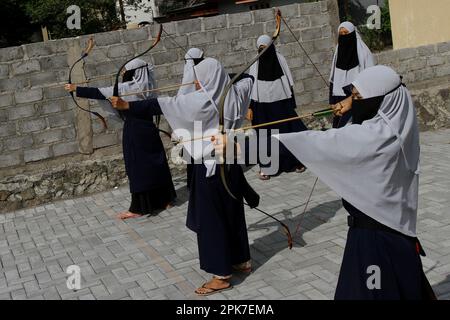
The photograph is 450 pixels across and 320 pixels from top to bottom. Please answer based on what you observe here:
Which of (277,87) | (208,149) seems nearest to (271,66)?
(277,87)

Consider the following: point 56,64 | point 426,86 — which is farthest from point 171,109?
point 426,86

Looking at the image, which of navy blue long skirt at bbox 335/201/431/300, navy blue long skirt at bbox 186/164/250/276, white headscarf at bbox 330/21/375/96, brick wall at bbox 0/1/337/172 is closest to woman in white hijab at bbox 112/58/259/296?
navy blue long skirt at bbox 186/164/250/276

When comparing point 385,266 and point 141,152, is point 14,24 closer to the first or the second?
point 141,152

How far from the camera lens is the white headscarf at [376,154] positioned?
122 inches

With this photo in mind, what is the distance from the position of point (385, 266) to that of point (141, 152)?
452 cm

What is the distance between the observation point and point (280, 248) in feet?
18.9

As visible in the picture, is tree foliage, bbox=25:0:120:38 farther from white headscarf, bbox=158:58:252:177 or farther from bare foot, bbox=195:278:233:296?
bare foot, bbox=195:278:233:296

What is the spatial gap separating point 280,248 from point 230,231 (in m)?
0.95

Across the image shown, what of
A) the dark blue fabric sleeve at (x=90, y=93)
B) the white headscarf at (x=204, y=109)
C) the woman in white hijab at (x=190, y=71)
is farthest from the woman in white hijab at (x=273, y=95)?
the white headscarf at (x=204, y=109)

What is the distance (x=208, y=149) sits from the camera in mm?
4859

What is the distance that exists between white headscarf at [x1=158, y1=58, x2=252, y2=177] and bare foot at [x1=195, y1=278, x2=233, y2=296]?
93 cm

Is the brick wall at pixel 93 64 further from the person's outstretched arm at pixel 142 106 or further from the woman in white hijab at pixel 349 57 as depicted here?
the person's outstretched arm at pixel 142 106

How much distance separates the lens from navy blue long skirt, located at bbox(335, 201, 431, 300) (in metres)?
3.23
